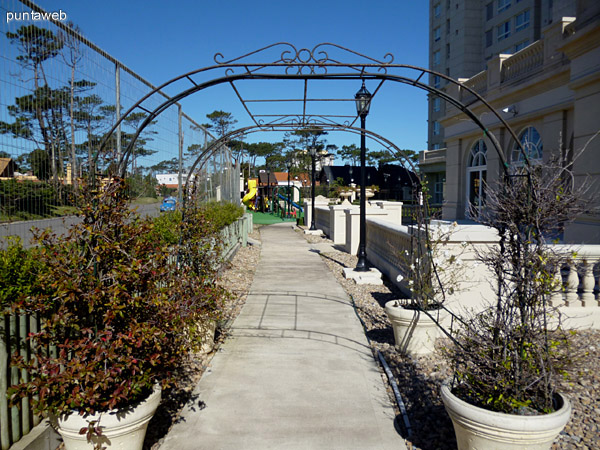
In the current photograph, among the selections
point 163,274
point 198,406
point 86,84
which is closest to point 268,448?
point 198,406

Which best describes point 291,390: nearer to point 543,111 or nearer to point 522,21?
point 543,111

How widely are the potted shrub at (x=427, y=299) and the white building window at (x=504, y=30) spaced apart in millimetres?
38149

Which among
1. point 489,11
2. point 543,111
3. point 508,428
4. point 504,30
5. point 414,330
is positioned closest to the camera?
point 508,428

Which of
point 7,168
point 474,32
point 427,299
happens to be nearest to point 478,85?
point 427,299

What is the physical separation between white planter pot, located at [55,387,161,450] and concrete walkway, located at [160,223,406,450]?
535 mm

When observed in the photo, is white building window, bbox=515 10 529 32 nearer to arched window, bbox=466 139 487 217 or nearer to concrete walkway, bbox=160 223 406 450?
arched window, bbox=466 139 487 217

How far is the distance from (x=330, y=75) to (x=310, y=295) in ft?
16.4

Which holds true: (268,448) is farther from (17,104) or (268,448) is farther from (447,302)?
(447,302)

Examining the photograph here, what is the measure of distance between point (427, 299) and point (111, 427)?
157 inches

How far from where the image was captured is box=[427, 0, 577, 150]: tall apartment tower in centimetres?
3534

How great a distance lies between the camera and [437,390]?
4742mm

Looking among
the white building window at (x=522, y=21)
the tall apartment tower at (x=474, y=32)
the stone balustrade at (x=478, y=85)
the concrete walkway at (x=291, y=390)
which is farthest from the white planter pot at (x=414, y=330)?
the white building window at (x=522, y=21)

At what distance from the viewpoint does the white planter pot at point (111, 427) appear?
9.78 feet

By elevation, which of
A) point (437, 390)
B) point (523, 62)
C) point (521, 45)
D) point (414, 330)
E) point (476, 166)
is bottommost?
point (437, 390)
